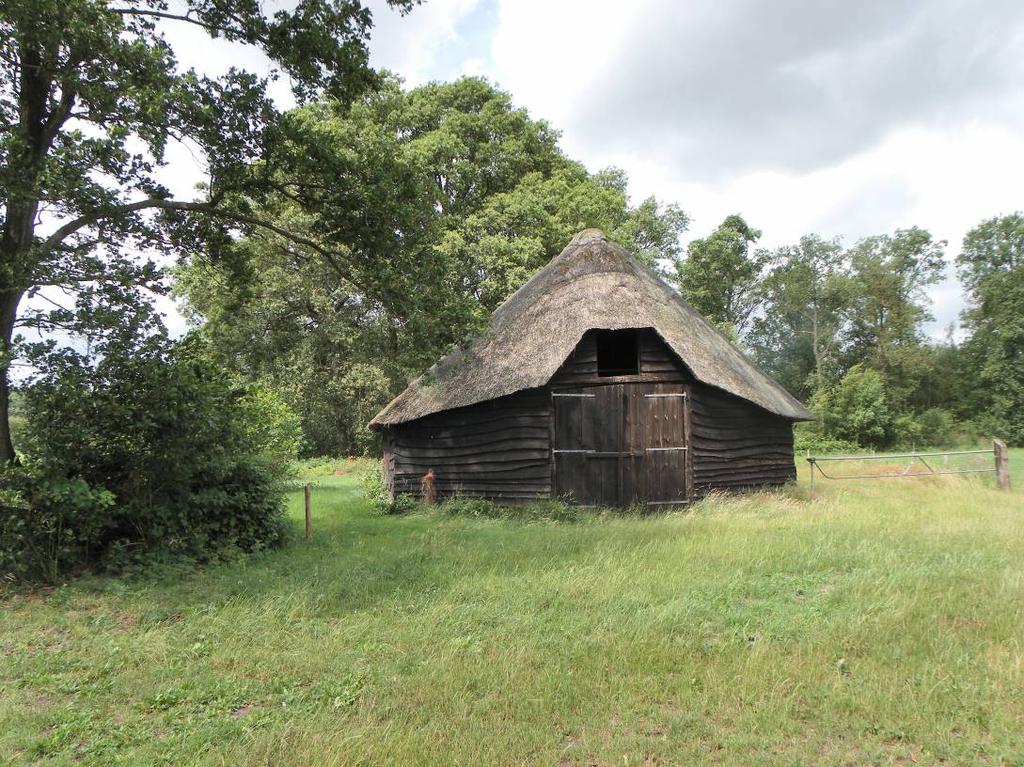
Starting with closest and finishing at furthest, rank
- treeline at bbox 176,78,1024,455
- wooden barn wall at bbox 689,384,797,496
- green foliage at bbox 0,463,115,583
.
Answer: green foliage at bbox 0,463,115,583 → treeline at bbox 176,78,1024,455 → wooden barn wall at bbox 689,384,797,496

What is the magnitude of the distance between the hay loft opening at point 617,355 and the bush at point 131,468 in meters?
9.30

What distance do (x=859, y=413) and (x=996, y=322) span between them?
1415 centimetres

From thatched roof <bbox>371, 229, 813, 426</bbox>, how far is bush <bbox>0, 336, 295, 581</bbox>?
371cm

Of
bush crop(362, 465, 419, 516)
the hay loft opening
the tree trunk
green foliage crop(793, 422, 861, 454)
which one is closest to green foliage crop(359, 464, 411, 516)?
bush crop(362, 465, 419, 516)

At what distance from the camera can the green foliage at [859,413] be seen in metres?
A: 33.8

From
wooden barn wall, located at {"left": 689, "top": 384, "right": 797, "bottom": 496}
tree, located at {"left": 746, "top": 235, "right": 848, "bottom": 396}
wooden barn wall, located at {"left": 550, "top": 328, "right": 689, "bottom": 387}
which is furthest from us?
tree, located at {"left": 746, "top": 235, "right": 848, "bottom": 396}

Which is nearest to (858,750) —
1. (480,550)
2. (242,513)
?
(480,550)

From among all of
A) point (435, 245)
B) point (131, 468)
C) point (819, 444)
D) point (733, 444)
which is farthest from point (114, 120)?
point (819, 444)

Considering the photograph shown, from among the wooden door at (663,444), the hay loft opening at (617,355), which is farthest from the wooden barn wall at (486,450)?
the hay loft opening at (617,355)

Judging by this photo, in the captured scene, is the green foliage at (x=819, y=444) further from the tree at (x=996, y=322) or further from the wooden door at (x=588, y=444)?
the wooden door at (x=588, y=444)

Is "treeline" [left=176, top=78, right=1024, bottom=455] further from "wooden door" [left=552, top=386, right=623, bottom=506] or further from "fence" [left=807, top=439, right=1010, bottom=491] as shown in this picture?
"fence" [left=807, top=439, right=1010, bottom=491]

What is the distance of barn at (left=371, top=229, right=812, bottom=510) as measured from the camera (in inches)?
500

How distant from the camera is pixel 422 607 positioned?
6.11 metres

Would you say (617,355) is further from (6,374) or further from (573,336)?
(6,374)
